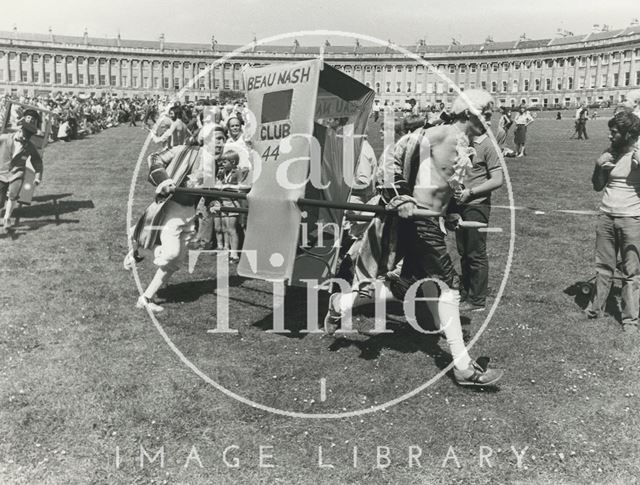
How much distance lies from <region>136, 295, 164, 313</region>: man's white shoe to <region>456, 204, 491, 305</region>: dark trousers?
3813 mm

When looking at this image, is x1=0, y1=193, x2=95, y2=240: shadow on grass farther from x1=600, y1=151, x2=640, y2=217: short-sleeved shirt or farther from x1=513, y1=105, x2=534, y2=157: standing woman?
x1=513, y1=105, x2=534, y2=157: standing woman

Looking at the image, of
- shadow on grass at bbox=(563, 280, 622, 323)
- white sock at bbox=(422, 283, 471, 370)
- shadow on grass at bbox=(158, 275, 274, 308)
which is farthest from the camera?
shadow on grass at bbox=(158, 275, 274, 308)

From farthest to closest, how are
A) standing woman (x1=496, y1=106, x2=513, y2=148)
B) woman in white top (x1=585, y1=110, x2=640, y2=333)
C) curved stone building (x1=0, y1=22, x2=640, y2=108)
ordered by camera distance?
1. curved stone building (x1=0, y1=22, x2=640, y2=108)
2. standing woman (x1=496, y1=106, x2=513, y2=148)
3. woman in white top (x1=585, y1=110, x2=640, y2=333)

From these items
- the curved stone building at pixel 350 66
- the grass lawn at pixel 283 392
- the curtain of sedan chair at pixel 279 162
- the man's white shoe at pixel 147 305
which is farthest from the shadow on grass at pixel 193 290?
the curved stone building at pixel 350 66

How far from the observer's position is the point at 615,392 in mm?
5586

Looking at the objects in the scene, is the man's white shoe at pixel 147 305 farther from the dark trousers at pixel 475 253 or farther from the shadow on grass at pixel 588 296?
the shadow on grass at pixel 588 296

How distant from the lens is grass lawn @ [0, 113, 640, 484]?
4359 mm

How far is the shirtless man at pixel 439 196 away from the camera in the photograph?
538cm

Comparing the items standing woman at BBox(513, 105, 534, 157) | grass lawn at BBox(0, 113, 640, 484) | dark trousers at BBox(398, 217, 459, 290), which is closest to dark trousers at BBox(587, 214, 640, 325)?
grass lawn at BBox(0, 113, 640, 484)

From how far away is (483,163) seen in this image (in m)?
7.32

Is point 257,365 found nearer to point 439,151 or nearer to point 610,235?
point 439,151

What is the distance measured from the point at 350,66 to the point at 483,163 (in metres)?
123

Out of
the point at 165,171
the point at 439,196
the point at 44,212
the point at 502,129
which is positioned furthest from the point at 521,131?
the point at 439,196

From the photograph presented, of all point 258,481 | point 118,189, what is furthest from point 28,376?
point 118,189
